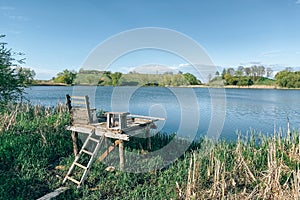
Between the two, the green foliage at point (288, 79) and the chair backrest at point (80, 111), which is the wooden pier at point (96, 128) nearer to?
the chair backrest at point (80, 111)

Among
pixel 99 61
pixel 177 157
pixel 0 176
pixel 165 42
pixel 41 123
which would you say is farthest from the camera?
pixel 165 42

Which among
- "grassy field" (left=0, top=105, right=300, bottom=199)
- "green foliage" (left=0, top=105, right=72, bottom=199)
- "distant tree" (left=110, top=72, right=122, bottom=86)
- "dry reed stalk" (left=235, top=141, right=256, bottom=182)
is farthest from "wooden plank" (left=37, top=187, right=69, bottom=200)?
"distant tree" (left=110, top=72, right=122, bottom=86)

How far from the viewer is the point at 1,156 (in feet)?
22.0

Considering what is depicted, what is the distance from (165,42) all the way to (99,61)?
3.08m

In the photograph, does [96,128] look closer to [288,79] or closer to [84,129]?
[84,129]

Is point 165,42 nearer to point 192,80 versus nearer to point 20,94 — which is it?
point 20,94

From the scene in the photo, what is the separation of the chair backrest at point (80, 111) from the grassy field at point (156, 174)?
1241 millimetres

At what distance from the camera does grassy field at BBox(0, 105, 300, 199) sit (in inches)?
192

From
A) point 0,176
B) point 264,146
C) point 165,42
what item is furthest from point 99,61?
point 264,146

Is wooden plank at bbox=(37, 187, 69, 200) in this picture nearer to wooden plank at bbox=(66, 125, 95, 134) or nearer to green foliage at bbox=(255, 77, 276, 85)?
wooden plank at bbox=(66, 125, 95, 134)

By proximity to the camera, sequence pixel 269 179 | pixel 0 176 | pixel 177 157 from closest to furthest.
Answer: pixel 269 179
pixel 0 176
pixel 177 157

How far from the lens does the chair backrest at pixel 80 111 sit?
6.58 meters

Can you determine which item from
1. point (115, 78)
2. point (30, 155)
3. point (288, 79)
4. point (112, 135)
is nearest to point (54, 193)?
point (112, 135)

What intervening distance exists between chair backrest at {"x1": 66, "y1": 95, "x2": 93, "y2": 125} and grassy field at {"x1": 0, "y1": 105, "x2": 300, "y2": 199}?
124cm
